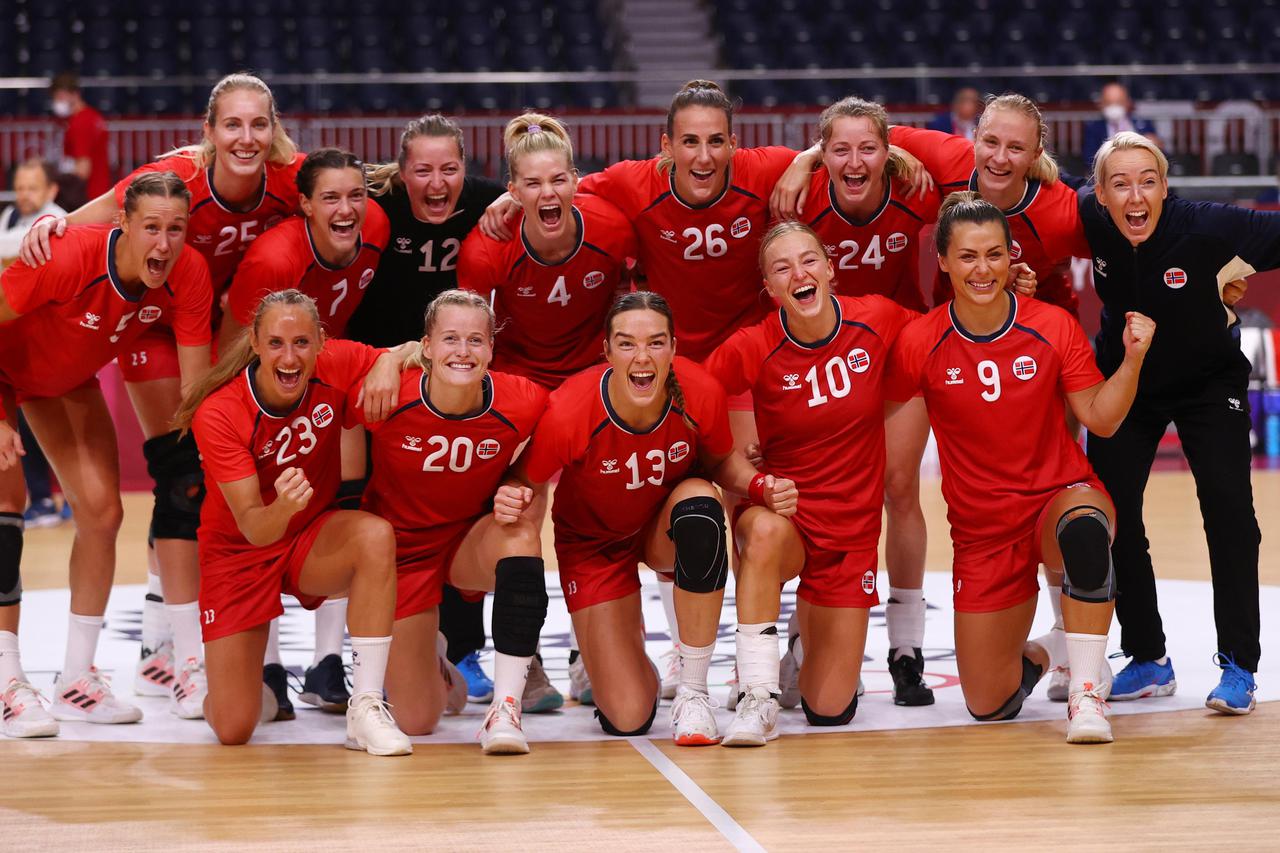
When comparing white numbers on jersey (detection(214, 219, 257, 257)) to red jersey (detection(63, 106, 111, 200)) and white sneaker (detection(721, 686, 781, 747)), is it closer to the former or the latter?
white sneaker (detection(721, 686, 781, 747))

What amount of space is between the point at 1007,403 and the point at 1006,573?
559 millimetres

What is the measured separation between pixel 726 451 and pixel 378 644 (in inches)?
51.1

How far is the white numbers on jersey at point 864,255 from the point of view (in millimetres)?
5531

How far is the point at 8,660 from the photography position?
508 cm

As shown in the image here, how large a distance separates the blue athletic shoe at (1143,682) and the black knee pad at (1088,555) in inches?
26.2

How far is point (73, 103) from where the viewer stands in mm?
12938

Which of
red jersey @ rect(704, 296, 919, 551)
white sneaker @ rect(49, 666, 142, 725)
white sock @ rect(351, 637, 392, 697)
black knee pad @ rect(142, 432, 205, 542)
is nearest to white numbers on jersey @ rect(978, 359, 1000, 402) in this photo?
red jersey @ rect(704, 296, 919, 551)

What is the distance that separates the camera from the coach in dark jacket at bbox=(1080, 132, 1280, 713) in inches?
198

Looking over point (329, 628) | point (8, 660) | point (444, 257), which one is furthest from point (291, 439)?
point (8, 660)

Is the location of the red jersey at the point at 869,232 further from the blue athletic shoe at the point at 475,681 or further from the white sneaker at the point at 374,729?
the white sneaker at the point at 374,729

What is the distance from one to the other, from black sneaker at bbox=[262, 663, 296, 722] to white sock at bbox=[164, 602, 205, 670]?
0.24 meters

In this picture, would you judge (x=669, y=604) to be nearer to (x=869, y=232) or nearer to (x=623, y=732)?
(x=623, y=732)

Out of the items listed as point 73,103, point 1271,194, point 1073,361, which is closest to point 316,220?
point 1073,361

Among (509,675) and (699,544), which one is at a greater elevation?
(699,544)
